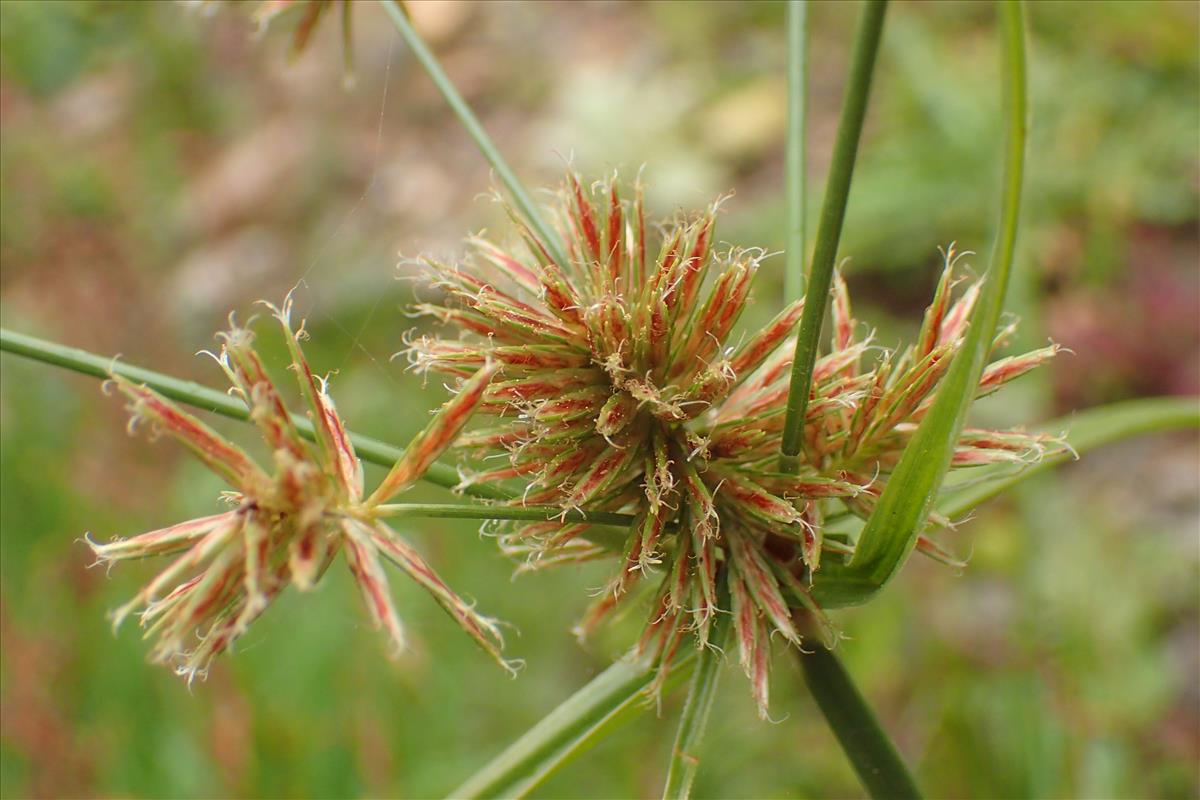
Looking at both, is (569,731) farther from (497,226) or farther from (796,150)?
(497,226)

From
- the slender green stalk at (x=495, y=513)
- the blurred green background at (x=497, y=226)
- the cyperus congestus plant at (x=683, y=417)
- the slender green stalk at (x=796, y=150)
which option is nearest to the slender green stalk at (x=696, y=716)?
the cyperus congestus plant at (x=683, y=417)

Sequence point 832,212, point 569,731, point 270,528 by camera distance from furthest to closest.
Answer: point 569,731
point 270,528
point 832,212

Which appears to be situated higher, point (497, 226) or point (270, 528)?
point (270, 528)

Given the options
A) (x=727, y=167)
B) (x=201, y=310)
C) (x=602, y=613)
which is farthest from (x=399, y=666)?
(x=201, y=310)

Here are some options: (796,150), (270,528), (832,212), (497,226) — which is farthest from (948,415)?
(497,226)

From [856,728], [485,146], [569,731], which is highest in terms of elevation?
[485,146]

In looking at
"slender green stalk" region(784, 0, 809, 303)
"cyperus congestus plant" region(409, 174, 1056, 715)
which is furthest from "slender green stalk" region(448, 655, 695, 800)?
"slender green stalk" region(784, 0, 809, 303)

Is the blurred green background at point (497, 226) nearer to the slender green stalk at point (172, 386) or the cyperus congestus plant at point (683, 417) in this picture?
the cyperus congestus plant at point (683, 417)
